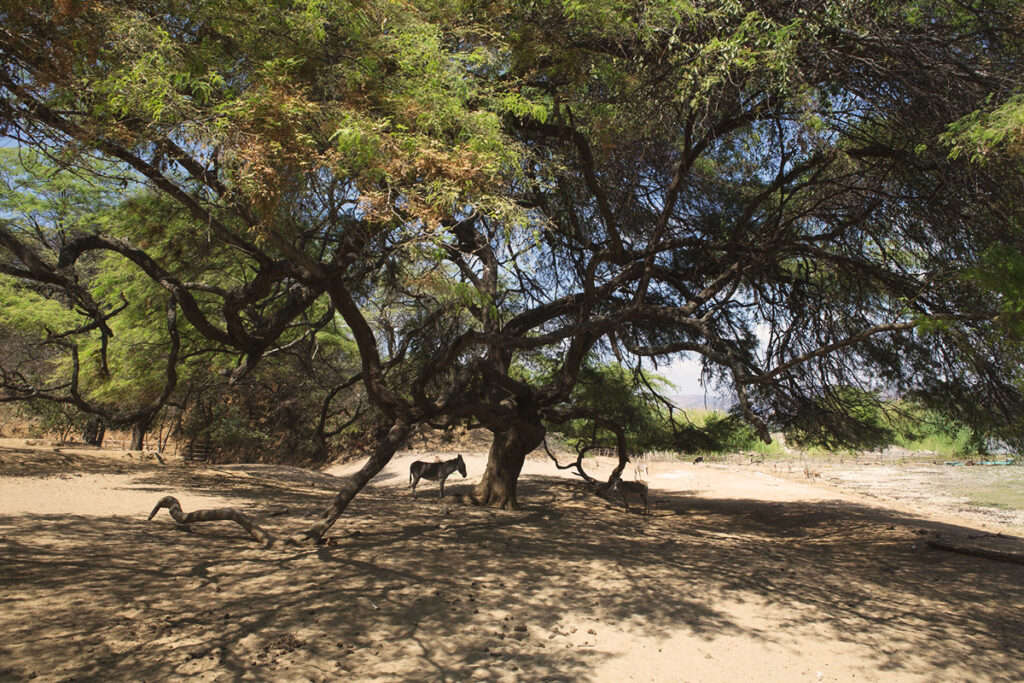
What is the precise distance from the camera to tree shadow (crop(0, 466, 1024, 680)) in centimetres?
430

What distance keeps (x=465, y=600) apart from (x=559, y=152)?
252 inches

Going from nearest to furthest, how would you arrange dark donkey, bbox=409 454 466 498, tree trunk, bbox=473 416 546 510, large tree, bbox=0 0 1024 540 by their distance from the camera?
large tree, bbox=0 0 1024 540, tree trunk, bbox=473 416 546 510, dark donkey, bbox=409 454 466 498

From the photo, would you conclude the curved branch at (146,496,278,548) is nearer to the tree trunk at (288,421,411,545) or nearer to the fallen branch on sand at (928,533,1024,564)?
the tree trunk at (288,421,411,545)

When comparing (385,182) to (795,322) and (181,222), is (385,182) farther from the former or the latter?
(795,322)

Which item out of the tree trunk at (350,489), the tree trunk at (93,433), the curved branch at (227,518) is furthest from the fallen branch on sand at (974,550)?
the tree trunk at (93,433)

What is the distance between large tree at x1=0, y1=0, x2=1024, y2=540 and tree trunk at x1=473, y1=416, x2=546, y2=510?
12cm

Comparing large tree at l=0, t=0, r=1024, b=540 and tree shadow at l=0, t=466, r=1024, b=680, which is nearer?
tree shadow at l=0, t=466, r=1024, b=680

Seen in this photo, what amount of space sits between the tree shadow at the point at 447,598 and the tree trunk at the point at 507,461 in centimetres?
115

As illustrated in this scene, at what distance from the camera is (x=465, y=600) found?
584 centimetres

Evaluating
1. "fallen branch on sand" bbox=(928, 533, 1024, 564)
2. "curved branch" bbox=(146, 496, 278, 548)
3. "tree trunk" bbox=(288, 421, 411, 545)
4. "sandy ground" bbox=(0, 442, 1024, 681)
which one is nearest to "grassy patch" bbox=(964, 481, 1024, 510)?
"fallen branch on sand" bbox=(928, 533, 1024, 564)

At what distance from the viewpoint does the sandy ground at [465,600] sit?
4344 millimetres

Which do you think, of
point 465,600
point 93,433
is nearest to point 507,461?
point 465,600

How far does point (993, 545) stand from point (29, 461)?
17.6m

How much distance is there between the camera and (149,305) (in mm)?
11562
